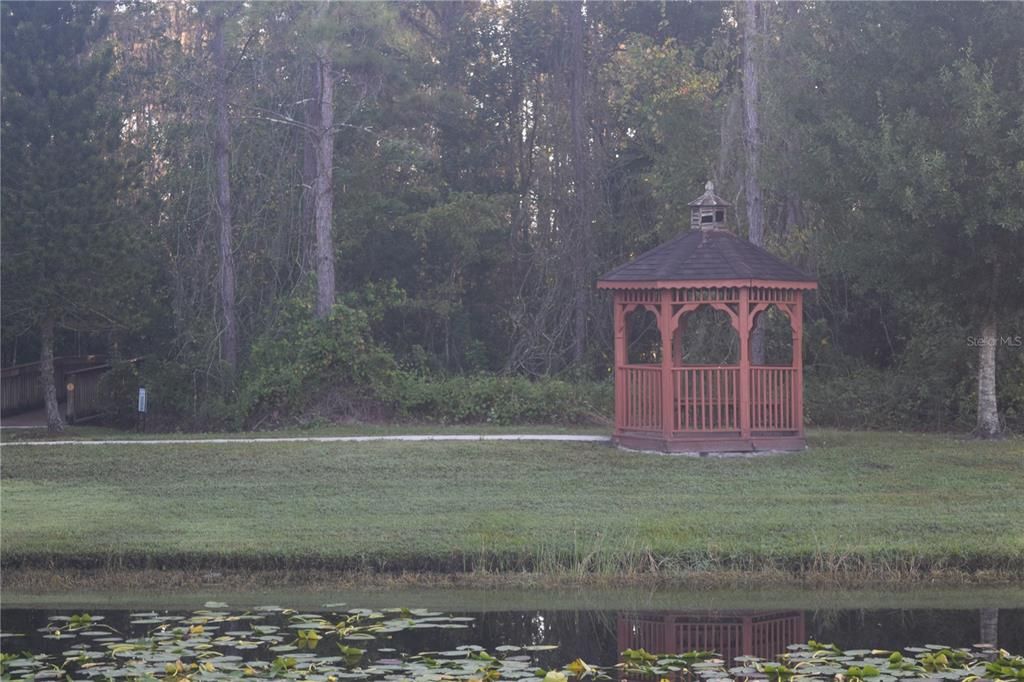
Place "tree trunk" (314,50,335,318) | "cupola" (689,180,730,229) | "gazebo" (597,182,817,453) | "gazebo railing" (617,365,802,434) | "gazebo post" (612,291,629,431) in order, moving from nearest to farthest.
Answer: "gazebo" (597,182,817,453) → "gazebo railing" (617,365,802,434) → "gazebo post" (612,291,629,431) → "cupola" (689,180,730,229) → "tree trunk" (314,50,335,318)

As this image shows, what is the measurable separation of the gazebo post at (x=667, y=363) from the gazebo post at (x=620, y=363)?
0.89 metres

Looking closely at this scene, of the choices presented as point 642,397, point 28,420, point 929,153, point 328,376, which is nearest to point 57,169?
point 328,376

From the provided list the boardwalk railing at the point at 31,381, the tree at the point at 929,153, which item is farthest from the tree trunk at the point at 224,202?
the tree at the point at 929,153

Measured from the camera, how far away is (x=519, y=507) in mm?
15148

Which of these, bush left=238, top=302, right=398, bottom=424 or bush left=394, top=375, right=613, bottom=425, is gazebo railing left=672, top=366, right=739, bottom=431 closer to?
bush left=394, top=375, right=613, bottom=425

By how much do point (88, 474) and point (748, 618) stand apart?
10.4 metres

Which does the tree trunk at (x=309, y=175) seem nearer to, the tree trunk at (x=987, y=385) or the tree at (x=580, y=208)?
the tree at (x=580, y=208)

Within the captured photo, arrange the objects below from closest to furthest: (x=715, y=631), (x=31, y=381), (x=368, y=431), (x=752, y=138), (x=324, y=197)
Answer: (x=715, y=631) < (x=368, y=431) < (x=752, y=138) < (x=324, y=197) < (x=31, y=381)

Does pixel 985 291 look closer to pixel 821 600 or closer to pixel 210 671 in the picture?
pixel 821 600

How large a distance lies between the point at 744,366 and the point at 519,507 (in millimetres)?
5207

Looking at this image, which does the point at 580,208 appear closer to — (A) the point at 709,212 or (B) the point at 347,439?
(A) the point at 709,212

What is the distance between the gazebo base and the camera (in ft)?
61.6

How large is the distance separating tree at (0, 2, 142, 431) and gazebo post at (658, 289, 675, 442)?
35.5 ft

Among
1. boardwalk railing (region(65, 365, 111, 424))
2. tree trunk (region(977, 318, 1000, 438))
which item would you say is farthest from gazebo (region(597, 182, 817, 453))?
boardwalk railing (region(65, 365, 111, 424))
